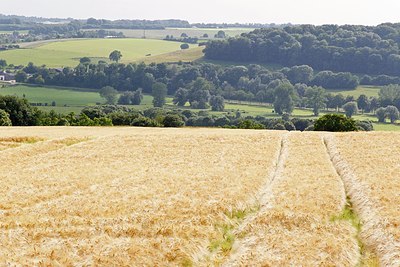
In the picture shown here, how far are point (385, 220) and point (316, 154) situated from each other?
2455cm

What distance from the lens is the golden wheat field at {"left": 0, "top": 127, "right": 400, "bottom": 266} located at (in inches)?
934

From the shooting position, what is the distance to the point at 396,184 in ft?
118

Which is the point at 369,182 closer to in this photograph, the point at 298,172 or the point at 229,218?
the point at 298,172

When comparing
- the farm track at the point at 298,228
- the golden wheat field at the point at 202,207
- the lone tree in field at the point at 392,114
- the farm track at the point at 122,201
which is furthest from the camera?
the lone tree in field at the point at 392,114

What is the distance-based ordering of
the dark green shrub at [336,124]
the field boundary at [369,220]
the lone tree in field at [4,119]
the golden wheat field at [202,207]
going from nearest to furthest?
1. the golden wheat field at [202,207]
2. the field boundary at [369,220]
3. the dark green shrub at [336,124]
4. the lone tree in field at [4,119]

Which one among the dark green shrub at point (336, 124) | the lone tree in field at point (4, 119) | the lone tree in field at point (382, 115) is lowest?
the lone tree in field at point (382, 115)

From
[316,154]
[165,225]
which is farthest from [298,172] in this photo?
[165,225]

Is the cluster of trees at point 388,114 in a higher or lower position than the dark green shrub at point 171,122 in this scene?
lower

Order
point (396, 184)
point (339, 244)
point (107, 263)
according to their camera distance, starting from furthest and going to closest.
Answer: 1. point (396, 184)
2. point (339, 244)
3. point (107, 263)

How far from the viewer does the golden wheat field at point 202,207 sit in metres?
23.7

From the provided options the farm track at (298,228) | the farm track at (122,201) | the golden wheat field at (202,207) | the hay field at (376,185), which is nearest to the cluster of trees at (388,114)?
the hay field at (376,185)

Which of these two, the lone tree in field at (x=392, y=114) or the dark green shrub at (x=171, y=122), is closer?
the dark green shrub at (x=171, y=122)

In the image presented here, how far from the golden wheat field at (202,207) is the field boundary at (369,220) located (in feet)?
0.27

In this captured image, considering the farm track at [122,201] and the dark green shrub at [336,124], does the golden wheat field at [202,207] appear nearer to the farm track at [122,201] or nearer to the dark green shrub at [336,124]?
the farm track at [122,201]
